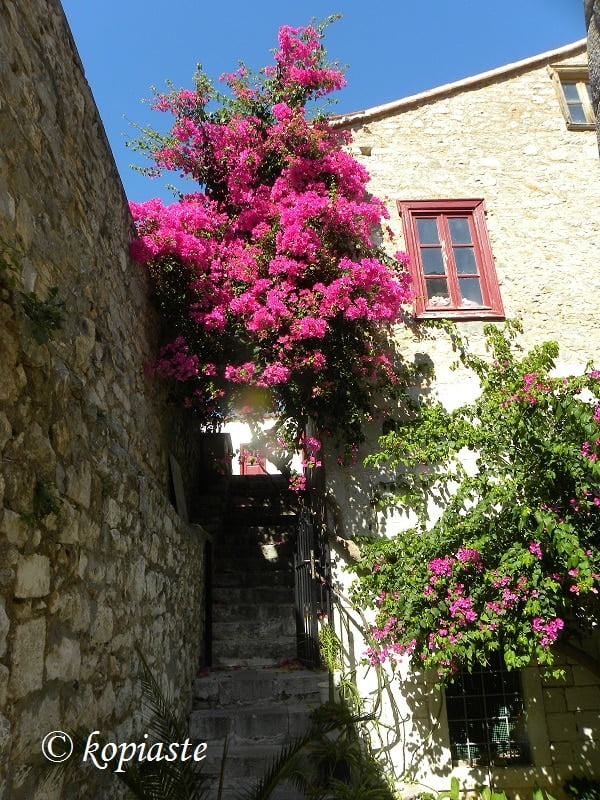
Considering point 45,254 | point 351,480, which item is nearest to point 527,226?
point 351,480

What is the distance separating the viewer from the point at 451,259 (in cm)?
735

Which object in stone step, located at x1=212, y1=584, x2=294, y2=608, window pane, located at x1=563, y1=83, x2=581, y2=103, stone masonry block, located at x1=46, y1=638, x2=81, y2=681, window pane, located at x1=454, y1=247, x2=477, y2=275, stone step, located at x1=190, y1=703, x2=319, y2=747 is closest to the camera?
stone masonry block, located at x1=46, y1=638, x2=81, y2=681

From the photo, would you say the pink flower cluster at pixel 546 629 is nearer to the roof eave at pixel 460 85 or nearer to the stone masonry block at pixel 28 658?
the stone masonry block at pixel 28 658

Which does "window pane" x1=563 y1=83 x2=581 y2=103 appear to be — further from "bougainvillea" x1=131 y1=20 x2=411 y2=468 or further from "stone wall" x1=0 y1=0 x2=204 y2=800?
"stone wall" x1=0 y1=0 x2=204 y2=800

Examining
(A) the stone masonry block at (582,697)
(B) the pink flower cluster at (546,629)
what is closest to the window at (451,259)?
(B) the pink flower cluster at (546,629)

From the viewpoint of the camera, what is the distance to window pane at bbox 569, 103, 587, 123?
26.4ft

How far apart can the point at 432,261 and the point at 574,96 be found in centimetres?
330

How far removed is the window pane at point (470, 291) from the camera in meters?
7.16

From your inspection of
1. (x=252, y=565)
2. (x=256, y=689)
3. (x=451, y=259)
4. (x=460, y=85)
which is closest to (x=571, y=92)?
(x=460, y=85)

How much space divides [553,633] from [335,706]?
182cm

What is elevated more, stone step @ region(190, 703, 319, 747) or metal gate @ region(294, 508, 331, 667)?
metal gate @ region(294, 508, 331, 667)

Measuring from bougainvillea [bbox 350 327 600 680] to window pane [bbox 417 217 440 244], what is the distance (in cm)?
239

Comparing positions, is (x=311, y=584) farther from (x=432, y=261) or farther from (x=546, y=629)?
(x=432, y=261)

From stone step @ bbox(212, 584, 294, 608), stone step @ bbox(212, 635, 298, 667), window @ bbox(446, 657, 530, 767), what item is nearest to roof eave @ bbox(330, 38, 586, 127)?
stone step @ bbox(212, 584, 294, 608)
